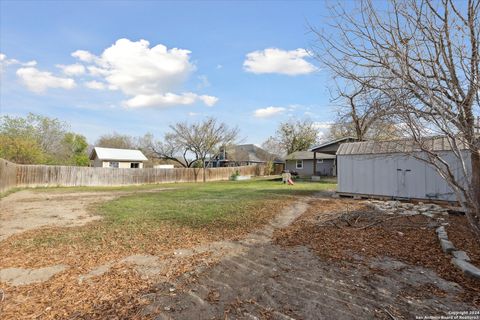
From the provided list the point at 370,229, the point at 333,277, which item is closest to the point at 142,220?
the point at 333,277

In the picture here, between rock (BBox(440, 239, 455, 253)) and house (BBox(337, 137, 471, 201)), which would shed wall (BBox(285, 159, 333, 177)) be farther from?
rock (BBox(440, 239, 455, 253))

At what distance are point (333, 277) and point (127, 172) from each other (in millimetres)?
22814

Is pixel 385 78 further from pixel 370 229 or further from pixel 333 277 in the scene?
pixel 370 229

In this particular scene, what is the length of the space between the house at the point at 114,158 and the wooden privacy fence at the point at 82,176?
799 cm

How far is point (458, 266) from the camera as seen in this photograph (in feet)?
11.9

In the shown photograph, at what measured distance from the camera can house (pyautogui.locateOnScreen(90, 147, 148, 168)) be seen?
98.3 feet

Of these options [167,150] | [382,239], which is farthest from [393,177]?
[167,150]

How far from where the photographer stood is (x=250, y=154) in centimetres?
4972

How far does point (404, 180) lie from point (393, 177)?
411 mm

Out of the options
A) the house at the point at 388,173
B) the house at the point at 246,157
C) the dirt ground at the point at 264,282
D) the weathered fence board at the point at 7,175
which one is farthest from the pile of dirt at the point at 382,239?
the house at the point at 246,157

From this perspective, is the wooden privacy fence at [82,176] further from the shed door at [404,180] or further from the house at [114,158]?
the shed door at [404,180]

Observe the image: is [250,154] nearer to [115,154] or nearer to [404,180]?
[115,154]

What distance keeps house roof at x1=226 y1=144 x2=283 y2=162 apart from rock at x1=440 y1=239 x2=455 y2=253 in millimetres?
41336

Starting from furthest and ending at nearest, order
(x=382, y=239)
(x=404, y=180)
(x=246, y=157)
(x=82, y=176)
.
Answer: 1. (x=246, y=157)
2. (x=82, y=176)
3. (x=404, y=180)
4. (x=382, y=239)
